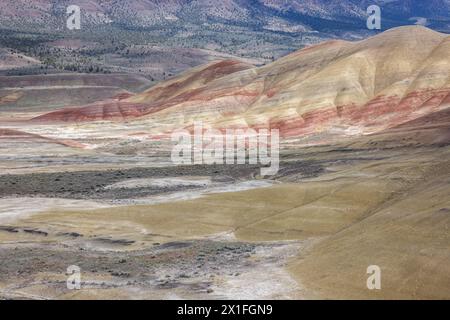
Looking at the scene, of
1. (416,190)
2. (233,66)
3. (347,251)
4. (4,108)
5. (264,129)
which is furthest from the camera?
(4,108)

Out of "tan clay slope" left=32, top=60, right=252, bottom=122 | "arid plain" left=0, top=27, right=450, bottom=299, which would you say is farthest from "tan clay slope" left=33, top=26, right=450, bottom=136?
"tan clay slope" left=32, top=60, right=252, bottom=122

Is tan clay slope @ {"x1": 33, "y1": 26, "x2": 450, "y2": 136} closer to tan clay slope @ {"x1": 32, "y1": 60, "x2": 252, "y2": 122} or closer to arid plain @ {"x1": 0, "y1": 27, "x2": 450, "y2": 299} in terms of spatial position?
arid plain @ {"x1": 0, "y1": 27, "x2": 450, "y2": 299}

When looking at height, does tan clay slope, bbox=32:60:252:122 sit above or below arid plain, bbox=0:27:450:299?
above

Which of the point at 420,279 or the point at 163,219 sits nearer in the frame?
the point at 420,279

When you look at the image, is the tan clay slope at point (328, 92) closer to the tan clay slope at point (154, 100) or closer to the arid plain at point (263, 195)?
the arid plain at point (263, 195)

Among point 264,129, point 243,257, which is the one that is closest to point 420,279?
point 243,257

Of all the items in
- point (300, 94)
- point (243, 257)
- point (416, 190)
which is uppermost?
point (300, 94)

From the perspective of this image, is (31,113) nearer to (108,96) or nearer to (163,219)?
(108,96)
